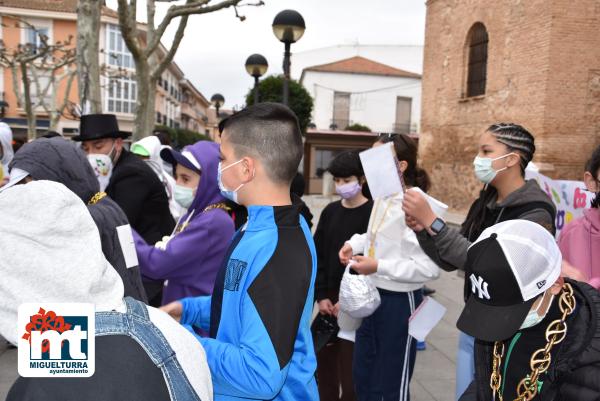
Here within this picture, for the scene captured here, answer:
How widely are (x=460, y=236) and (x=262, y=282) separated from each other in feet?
5.14

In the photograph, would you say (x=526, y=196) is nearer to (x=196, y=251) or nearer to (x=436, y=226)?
(x=436, y=226)

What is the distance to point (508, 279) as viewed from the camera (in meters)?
1.51

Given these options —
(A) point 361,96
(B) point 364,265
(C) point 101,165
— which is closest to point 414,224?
(B) point 364,265

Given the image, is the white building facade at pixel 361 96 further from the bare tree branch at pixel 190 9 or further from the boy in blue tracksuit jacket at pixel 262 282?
the boy in blue tracksuit jacket at pixel 262 282

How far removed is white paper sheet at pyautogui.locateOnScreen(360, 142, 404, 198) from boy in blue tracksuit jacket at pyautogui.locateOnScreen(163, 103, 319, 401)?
3.45 feet

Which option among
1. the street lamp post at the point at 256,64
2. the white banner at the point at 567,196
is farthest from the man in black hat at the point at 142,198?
the street lamp post at the point at 256,64

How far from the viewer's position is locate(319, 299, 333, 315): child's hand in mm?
3783

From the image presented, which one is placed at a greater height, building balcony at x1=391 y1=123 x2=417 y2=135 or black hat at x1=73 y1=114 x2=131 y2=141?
building balcony at x1=391 y1=123 x2=417 y2=135

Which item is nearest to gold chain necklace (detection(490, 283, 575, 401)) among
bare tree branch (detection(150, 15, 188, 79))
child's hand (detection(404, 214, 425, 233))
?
child's hand (detection(404, 214, 425, 233))

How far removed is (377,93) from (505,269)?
4543 cm

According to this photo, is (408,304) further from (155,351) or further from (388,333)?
(155,351)

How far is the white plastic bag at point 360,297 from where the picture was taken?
312 cm

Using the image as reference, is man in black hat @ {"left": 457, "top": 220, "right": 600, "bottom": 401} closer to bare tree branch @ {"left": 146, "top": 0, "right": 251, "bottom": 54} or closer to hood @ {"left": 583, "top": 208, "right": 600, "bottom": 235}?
hood @ {"left": 583, "top": 208, "right": 600, "bottom": 235}

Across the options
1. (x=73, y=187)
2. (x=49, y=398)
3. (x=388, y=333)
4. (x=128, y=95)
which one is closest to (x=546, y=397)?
(x=49, y=398)
